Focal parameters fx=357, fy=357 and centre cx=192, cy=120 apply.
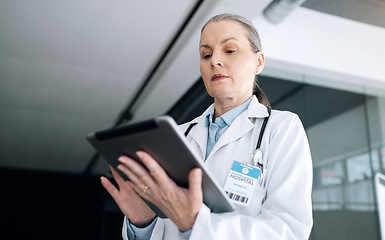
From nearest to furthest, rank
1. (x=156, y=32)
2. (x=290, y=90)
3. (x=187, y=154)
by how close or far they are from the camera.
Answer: (x=187, y=154) → (x=156, y=32) → (x=290, y=90)

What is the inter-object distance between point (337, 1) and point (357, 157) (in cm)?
164

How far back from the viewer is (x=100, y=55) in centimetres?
381

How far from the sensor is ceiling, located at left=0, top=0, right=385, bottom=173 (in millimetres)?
3082

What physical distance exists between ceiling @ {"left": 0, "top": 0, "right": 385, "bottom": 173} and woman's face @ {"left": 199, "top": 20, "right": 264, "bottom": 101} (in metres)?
1.72

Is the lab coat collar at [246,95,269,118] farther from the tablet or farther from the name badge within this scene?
the tablet

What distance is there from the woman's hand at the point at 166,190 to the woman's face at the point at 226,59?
47 centimetres

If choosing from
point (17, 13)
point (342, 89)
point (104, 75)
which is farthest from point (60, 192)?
point (342, 89)

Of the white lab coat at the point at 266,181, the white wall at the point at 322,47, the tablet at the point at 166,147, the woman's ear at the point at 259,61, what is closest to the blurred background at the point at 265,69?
the white wall at the point at 322,47

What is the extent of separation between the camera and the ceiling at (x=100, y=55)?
3082 mm

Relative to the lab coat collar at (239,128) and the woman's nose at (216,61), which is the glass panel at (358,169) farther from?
the woman's nose at (216,61)

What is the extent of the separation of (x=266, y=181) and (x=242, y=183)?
78 mm

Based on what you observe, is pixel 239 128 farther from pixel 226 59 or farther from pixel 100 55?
pixel 100 55

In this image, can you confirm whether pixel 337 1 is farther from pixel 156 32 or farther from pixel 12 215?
pixel 12 215

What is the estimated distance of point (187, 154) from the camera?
833mm
